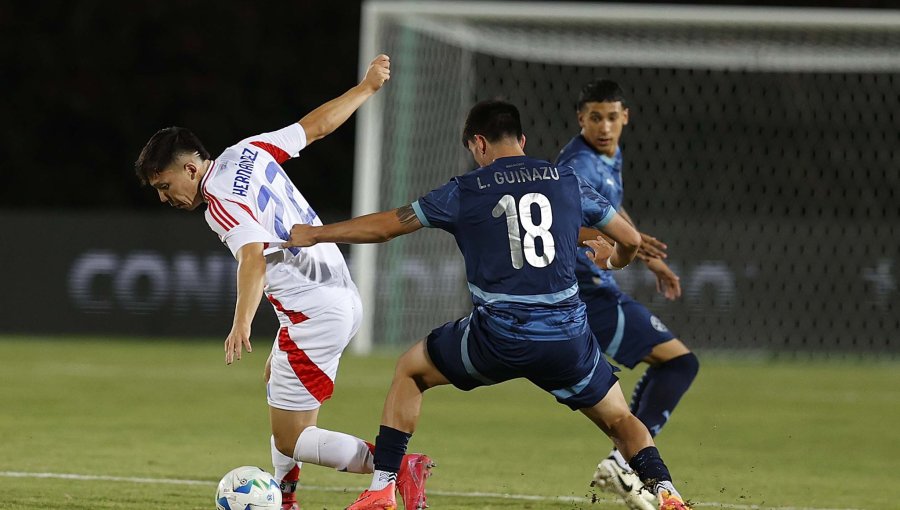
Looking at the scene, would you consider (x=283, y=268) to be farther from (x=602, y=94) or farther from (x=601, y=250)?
(x=602, y=94)

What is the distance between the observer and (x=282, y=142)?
21.0ft

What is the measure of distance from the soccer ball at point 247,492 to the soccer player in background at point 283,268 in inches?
12.8

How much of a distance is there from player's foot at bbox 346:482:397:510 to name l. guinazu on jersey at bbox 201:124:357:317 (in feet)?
2.98

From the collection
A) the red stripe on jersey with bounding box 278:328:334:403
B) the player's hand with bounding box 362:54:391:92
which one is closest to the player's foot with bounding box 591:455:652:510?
the red stripe on jersey with bounding box 278:328:334:403

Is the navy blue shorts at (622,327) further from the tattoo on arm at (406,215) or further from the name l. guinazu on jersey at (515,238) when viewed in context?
the tattoo on arm at (406,215)

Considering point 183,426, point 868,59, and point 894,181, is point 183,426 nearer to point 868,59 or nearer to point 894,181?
point 868,59

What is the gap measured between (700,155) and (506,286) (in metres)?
13.2

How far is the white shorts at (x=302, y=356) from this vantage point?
6.15m

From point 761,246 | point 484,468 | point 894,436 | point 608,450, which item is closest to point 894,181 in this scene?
point 761,246

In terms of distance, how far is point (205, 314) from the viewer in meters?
19.6

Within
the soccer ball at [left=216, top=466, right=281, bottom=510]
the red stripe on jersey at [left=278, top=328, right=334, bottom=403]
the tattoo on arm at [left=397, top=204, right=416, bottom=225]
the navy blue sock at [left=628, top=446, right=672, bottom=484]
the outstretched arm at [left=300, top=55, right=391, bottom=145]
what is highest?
the outstretched arm at [left=300, top=55, right=391, bottom=145]

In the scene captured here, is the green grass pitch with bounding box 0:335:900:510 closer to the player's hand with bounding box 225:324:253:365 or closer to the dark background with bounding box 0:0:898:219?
the player's hand with bounding box 225:324:253:365

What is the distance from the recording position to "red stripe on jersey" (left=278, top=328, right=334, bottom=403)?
614cm

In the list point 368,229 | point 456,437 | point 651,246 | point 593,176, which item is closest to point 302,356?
point 368,229
